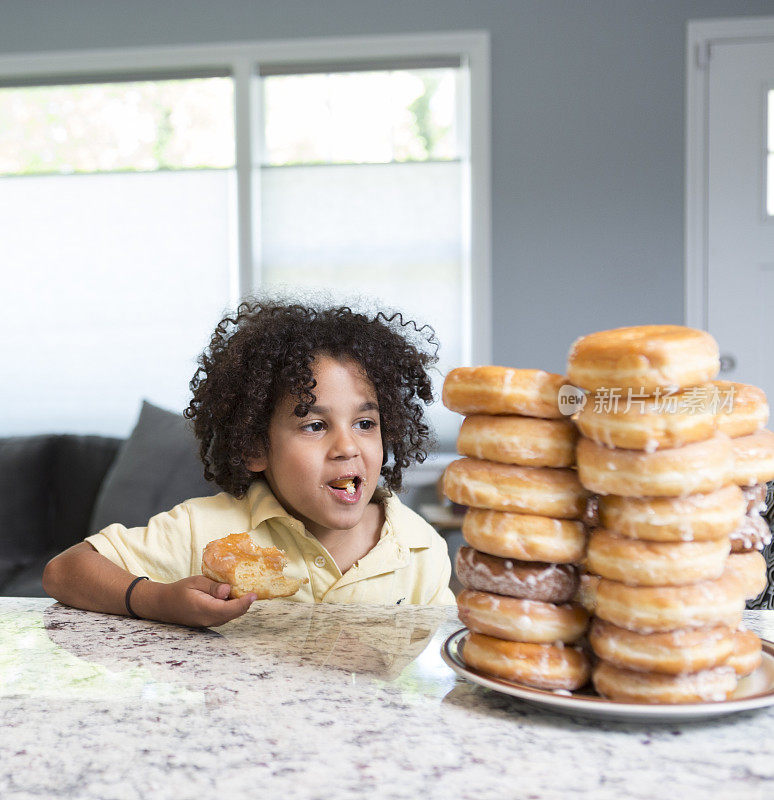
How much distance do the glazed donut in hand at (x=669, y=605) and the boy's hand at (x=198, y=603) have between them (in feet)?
1.33

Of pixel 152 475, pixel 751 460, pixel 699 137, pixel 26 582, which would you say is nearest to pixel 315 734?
pixel 751 460

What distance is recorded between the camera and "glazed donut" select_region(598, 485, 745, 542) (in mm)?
601

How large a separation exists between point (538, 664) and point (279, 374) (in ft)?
2.46

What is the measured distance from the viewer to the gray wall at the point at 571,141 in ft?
11.7

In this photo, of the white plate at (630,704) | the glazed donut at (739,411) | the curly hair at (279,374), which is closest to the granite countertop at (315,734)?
the white plate at (630,704)

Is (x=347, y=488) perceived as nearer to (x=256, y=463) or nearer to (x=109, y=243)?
(x=256, y=463)

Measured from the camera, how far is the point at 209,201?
3869mm

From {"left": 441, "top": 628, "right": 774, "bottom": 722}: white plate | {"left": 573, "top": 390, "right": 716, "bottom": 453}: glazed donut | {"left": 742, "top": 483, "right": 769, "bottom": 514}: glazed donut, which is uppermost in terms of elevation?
{"left": 573, "top": 390, "right": 716, "bottom": 453}: glazed donut

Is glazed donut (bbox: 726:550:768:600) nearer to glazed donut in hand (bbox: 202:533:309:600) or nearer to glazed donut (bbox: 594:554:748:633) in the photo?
glazed donut (bbox: 594:554:748:633)

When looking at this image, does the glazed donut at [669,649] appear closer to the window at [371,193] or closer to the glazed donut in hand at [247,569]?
the glazed donut in hand at [247,569]

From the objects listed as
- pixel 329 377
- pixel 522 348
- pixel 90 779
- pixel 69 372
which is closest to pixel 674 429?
pixel 90 779

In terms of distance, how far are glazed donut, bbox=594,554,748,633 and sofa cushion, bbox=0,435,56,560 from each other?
281cm

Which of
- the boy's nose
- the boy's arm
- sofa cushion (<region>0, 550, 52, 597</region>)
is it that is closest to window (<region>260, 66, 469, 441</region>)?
sofa cushion (<region>0, 550, 52, 597</region>)

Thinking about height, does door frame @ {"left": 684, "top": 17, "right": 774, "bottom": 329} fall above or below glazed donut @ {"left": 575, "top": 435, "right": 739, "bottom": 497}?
above
